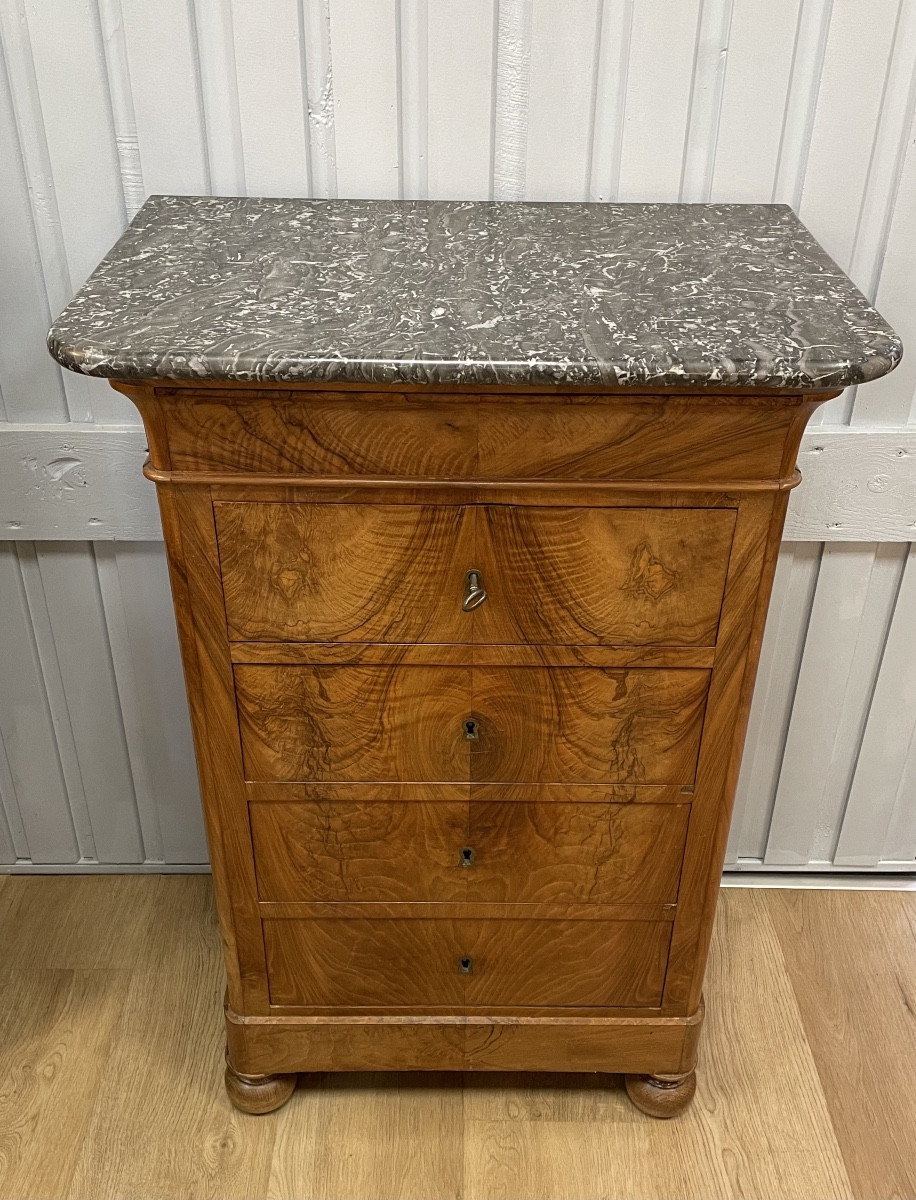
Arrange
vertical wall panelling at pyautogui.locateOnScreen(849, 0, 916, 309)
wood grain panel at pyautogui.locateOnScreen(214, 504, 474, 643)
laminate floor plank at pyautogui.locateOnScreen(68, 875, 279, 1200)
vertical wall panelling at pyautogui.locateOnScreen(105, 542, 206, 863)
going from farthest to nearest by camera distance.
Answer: vertical wall panelling at pyautogui.locateOnScreen(105, 542, 206, 863) → laminate floor plank at pyautogui.locateOnScreen(68, 875, 279, 1200) → vertical wall panelling at pyautogui.locateOnScreen(849, 0, 916, 309) → wood grain panel at pyautogui.locateOnScreen(214, 504, 474, 643)

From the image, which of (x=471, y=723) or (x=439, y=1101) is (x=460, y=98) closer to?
(x=471, y=723)

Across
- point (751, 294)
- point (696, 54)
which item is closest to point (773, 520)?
point (751, 294)

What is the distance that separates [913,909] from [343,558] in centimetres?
126

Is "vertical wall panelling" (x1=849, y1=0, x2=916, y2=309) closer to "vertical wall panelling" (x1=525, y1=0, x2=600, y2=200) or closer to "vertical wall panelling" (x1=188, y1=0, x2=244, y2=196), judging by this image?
"vertical wall panelling" (x1=525, y1=0, x2=600, y2=200)

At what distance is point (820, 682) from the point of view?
175 cm

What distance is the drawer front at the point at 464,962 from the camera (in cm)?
142

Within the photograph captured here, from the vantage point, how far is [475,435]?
107 centimetres

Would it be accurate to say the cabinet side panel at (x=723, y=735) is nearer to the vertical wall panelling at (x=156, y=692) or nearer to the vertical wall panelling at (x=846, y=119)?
the vertical wall panelling at (x=846, y=119)

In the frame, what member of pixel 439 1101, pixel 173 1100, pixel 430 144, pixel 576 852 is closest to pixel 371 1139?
pixel 439 1101

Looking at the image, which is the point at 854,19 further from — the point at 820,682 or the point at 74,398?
the point at 74,398

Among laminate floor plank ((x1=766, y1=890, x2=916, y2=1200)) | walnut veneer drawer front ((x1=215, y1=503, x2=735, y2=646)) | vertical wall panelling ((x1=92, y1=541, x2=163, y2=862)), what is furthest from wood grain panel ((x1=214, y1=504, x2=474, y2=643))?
laminate floor plank ((x1=766, y1=890, x2=916, y2=1200))

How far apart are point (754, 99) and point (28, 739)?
1370 mm

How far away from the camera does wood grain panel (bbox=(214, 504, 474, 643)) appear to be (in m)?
1.13

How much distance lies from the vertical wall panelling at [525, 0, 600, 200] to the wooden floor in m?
1.18
